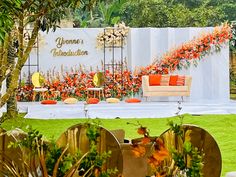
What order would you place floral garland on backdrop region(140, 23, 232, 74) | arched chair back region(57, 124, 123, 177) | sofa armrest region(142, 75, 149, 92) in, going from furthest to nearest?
floral garland on backdrop region(140, 23, 232, 74), sofa armrest region(142, 75, 149, 92), arched chair back region(57, 124, 123, 177)

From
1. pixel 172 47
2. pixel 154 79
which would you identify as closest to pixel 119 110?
pixel 154 79

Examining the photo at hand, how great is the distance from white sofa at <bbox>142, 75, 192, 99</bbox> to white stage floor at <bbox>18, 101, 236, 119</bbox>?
4.72 feet

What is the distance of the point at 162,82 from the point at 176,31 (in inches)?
A: 63.8

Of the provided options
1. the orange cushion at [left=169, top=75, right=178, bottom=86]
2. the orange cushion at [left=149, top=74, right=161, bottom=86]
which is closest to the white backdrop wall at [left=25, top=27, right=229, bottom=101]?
the orange cushion at [left=149, top=74, right=161, bottom=86]

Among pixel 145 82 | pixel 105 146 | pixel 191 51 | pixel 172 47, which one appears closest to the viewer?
pixel 105 146

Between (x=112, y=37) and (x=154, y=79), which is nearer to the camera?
(x=154, y=79)

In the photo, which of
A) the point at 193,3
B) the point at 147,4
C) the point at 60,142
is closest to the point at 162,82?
the point at 147,4

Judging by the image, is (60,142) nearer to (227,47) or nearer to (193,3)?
(227,47)

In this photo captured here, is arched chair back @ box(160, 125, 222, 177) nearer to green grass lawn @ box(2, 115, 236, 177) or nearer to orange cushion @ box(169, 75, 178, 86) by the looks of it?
green grass lawn @ box(2, 115, 236, 177)

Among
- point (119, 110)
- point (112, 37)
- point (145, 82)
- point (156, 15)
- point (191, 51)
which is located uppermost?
point (156, 15)

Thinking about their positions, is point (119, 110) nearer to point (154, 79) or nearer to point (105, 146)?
point (154, 79)

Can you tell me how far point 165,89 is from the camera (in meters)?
16.8

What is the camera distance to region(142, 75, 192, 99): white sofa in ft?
55.0

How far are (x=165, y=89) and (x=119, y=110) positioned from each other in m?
2.85
